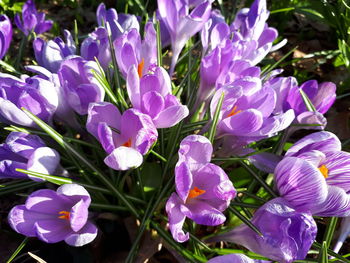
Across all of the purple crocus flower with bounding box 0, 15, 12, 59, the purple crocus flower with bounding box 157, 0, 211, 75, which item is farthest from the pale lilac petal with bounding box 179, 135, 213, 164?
the purple crocus flower with bounding box 0, 15, 12, 59

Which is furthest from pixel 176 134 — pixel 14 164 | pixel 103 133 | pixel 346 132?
pixel 346 132

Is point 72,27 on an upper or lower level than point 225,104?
lower

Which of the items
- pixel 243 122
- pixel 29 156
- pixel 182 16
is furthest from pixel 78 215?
pixel 182 16

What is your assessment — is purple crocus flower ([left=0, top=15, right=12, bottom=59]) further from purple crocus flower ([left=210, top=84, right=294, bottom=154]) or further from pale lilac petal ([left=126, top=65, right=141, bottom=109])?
purple crocus flower ([left=210, top=84, right=294, bottom=154])

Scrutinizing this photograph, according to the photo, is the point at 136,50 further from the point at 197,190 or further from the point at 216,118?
the point at 197,190

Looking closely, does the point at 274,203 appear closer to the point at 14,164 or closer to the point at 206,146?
the point at 206,146

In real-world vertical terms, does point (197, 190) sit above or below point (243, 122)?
below
